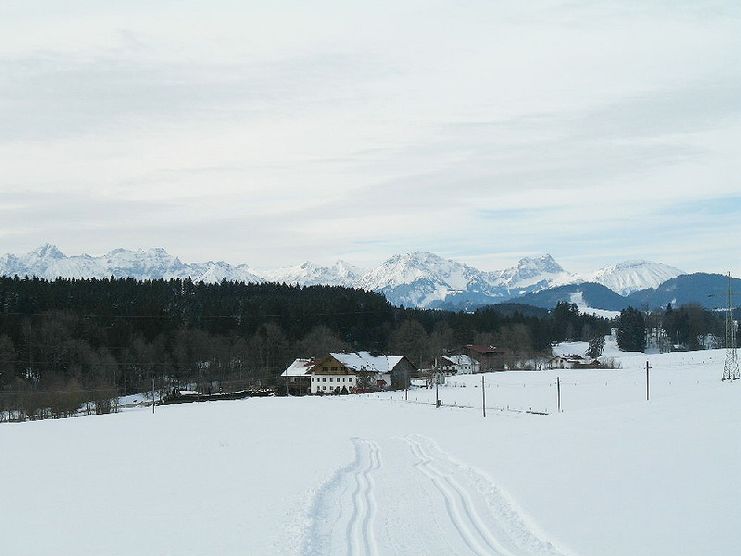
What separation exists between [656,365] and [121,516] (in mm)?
121682

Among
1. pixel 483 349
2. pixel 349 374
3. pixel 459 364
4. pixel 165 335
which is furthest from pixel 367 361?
pixel 483 349

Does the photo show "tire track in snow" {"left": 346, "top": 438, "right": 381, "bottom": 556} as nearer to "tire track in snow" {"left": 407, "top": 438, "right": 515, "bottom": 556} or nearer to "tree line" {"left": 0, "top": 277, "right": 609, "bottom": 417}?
"tire track in snow" {"left": 407, "top": 438, "right": 515, "bottom": 556}

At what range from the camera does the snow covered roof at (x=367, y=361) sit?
130m

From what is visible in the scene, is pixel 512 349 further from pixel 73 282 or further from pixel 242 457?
pixel 242 457

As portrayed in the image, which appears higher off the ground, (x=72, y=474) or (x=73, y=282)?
(x=73, y=282)

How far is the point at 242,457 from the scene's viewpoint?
33656mm

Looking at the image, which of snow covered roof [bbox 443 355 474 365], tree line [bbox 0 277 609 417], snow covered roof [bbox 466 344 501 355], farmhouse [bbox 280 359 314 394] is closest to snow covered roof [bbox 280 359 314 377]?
farmhouse [bbox 280 359 314 394]

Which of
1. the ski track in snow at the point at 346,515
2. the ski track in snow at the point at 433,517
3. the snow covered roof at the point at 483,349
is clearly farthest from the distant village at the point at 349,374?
the ski track in snow at the point at 433,517

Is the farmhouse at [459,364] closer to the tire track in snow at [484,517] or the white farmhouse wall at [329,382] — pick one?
the white farmhouse wall at [329,382]

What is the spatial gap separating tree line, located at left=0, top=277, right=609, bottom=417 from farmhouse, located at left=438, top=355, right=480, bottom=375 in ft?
11.0

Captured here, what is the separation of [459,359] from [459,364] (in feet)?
10.2

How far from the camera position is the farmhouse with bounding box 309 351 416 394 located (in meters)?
124

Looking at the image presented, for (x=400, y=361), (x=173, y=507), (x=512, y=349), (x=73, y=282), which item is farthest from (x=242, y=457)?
(x=512, y=349)

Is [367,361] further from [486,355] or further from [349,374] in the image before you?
[486,355]
